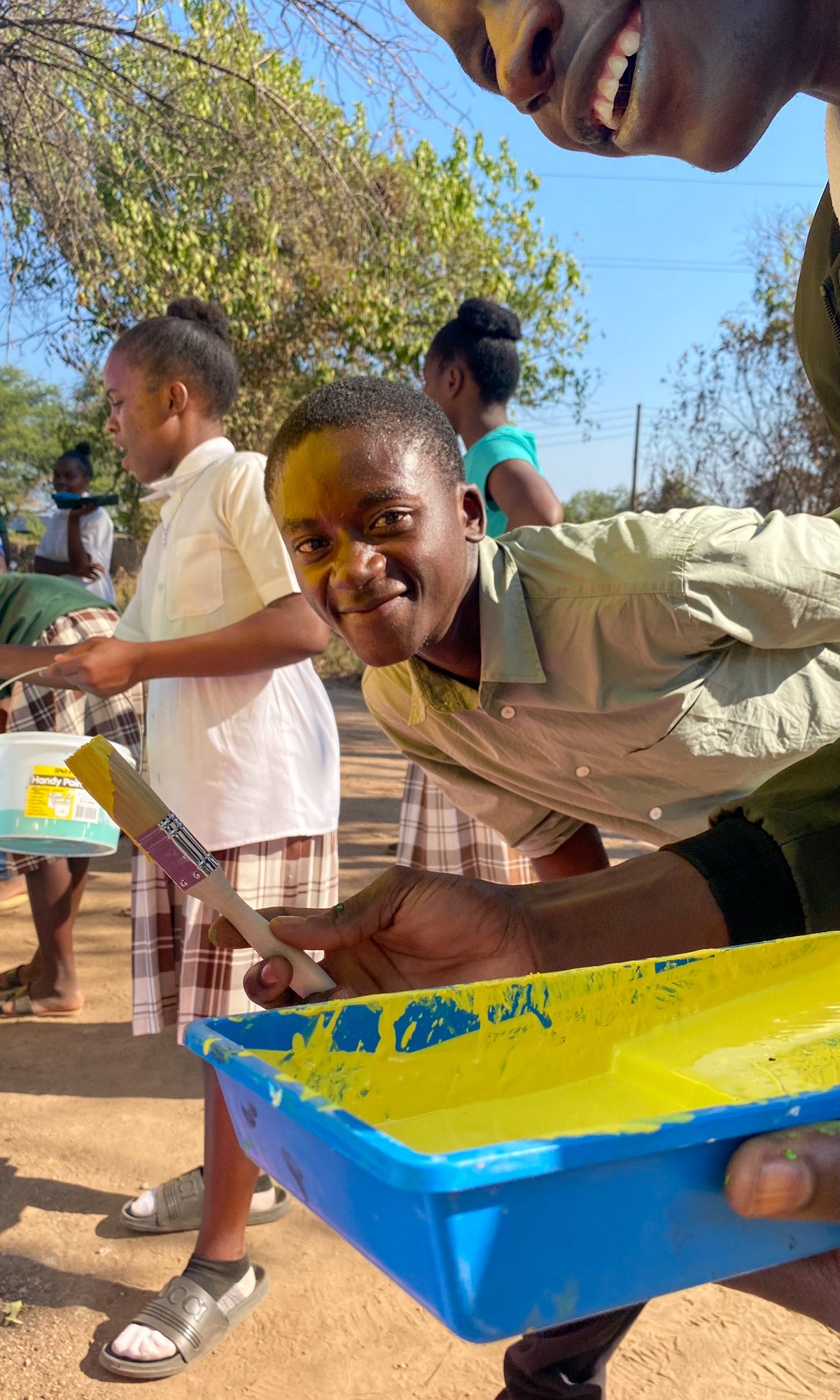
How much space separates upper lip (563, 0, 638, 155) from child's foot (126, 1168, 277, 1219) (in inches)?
88.8

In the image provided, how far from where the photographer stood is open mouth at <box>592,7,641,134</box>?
83 centimetres

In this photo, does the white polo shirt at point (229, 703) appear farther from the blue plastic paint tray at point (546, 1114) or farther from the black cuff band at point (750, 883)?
the blue plastic paint tray at point (546, 1114)

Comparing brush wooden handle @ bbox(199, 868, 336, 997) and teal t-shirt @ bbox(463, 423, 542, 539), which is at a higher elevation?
teal t-shirt @ bbox(463, 423, 542, 539)

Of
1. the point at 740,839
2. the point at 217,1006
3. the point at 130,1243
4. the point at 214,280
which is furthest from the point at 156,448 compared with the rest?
the point at 214,280

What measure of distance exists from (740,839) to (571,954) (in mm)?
238

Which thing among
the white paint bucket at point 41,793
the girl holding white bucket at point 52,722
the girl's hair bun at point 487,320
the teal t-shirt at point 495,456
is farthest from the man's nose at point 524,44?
the girl's hair bun at point 487,320

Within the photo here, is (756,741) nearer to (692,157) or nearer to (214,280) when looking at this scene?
(692,157)

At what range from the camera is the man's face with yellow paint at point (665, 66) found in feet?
2.70

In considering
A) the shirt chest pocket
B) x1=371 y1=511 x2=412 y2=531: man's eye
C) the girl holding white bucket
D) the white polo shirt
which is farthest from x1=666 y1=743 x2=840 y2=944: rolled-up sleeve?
the girl holding white bucket

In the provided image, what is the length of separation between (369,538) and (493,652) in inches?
10.4

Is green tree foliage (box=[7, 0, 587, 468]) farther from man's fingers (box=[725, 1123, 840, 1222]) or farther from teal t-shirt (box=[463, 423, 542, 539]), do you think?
man's fingers (box=[725, 1123, 840, 1222])

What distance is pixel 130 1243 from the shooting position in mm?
2535

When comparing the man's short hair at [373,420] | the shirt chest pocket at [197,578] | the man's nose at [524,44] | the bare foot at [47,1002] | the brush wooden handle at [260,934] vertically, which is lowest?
the bare foot at [47,1002]

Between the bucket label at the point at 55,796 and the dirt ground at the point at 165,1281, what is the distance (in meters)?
0.89
